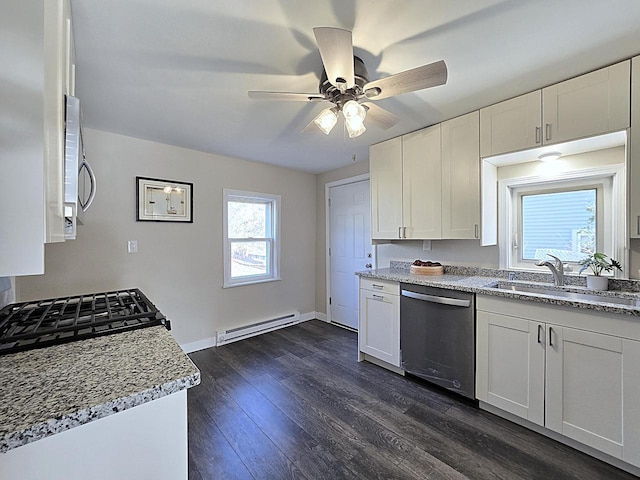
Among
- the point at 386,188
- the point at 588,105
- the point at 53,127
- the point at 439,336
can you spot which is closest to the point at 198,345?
the point at 439,336

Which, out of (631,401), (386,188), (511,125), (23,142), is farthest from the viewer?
(386,188)

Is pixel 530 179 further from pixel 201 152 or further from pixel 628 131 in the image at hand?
pixel 201 152

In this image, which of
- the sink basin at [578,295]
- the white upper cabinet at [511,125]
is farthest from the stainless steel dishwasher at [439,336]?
the white upper cabinet at [511,125]

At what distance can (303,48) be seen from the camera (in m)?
1.47

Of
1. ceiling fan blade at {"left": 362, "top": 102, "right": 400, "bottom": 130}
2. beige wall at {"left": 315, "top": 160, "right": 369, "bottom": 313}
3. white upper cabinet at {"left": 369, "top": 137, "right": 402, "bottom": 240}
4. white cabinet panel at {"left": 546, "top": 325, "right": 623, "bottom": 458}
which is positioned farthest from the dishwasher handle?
beige wall at {"left": 315, "top": 160, "right": 369, "bottom": 313}

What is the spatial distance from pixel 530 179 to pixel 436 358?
5.56ft

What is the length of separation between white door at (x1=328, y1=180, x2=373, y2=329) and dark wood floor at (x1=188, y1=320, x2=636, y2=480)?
124cm

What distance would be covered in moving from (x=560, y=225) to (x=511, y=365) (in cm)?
124

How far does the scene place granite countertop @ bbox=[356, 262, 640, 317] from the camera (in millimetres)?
1591

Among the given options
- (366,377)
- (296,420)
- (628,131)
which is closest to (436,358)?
(366,377)

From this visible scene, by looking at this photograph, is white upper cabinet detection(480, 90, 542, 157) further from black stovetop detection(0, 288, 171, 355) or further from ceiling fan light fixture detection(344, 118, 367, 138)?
black stovetop detection(0, 288, 171, 355)

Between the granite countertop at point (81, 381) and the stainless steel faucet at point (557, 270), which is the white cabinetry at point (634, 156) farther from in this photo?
the granite countertop at point (81, 381)

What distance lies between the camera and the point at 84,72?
1663mm

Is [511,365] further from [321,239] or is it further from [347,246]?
[321,239]
